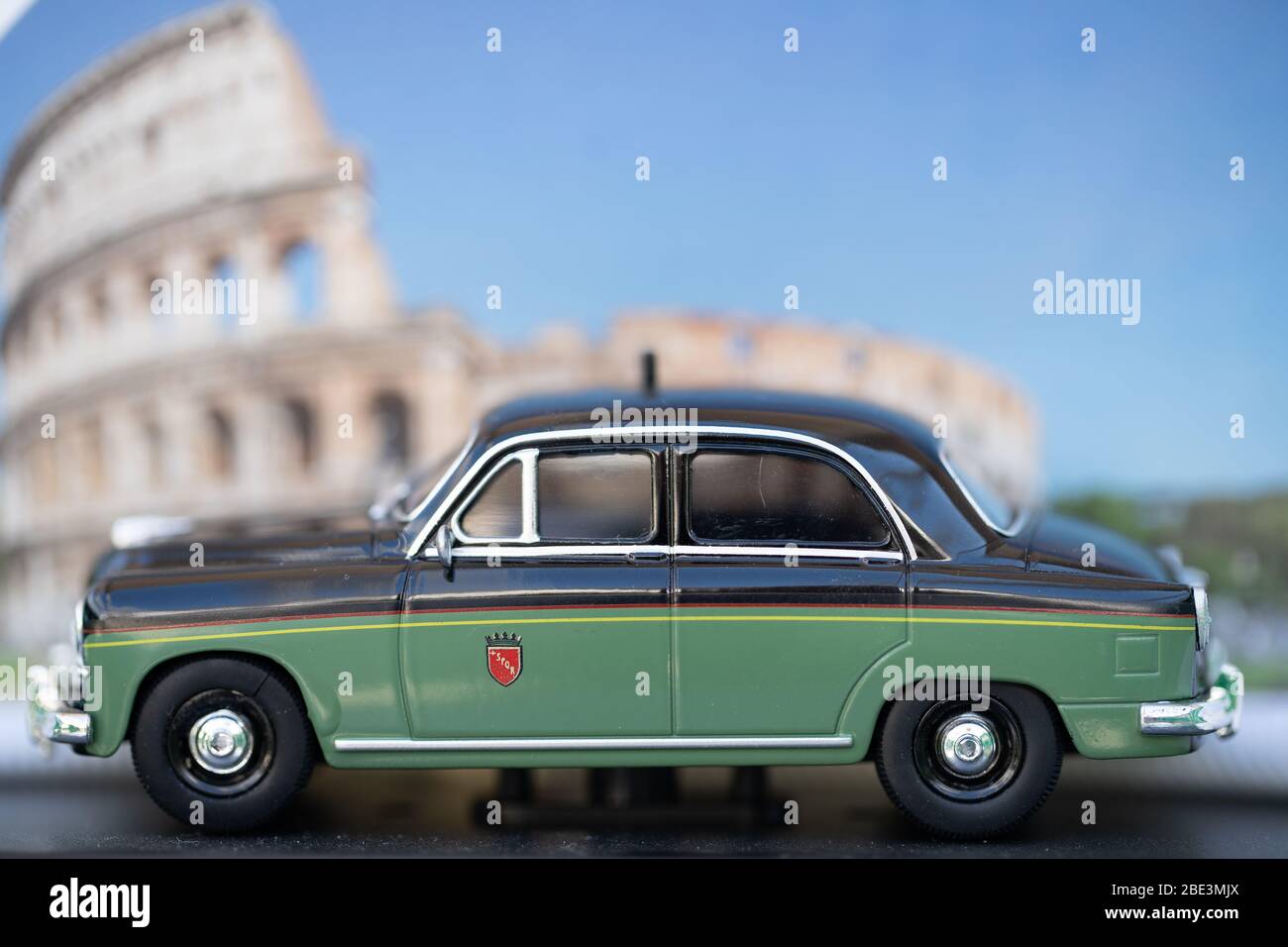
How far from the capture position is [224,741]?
Result: 4.59m

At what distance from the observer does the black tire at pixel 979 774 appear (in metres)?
4.48

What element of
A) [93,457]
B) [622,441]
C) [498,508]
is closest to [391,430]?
[93,457]

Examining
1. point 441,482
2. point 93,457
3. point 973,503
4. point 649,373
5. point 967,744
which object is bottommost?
point 967,744

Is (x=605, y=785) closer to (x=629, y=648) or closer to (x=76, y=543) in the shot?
(x=629, y=648)

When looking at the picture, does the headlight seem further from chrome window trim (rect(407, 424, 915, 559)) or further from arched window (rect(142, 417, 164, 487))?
arched window (rect(142, 417, 164, 487))

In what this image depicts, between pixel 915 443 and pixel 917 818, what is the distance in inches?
58.7

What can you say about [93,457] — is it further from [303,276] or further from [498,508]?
[498,508]

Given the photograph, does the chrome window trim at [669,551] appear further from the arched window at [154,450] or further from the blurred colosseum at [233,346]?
the arched window at [154,450]

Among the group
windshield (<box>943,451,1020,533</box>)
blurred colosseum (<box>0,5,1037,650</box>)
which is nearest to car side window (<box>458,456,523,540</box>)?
windshield (<box>943,451,1020,533</box>)

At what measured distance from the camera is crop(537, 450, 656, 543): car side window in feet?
15.0

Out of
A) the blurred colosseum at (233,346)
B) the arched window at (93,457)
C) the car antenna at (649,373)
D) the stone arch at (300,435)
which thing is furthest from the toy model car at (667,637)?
the arched window at (93,457)

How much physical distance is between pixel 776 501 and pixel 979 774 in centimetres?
133

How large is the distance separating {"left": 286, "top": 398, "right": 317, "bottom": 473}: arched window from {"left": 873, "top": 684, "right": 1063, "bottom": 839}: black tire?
979cm
